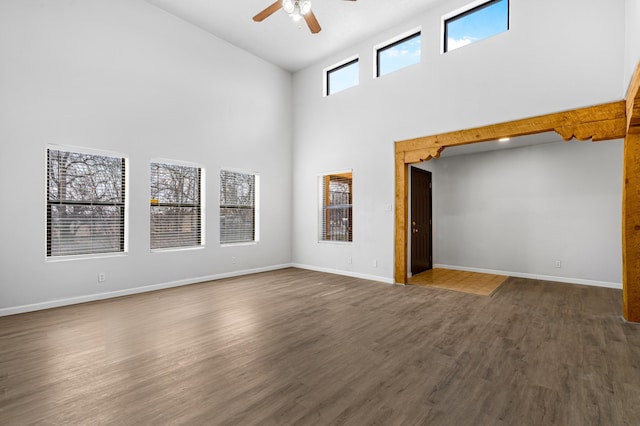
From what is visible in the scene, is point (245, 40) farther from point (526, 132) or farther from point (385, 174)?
point (526, 132)

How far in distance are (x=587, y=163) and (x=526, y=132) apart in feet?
7.48

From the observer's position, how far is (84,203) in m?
4.28

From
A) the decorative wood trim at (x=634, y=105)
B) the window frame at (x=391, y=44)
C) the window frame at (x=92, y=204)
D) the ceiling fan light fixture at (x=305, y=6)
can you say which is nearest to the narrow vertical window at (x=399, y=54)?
the window frame at (x=391, y=44)

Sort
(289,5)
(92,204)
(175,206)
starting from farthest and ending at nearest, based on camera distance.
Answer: (175,206)
(92,204)
(289,5)

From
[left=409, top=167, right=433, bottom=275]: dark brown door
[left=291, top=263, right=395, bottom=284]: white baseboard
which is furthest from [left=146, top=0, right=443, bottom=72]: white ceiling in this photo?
[left=291, top=263, right=395, bottom=284]: white baseboard

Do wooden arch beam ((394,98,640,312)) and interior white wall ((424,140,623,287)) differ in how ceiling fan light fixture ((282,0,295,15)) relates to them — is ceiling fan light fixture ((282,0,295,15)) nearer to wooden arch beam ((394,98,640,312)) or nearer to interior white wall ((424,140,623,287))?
wooden arch beam ((394,98,640,312))

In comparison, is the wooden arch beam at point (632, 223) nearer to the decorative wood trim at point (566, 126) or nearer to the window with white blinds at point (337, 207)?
the decorative wood trim at point (566, 126)

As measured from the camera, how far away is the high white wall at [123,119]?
3.73m

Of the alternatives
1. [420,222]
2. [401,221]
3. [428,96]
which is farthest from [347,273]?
[428,96]

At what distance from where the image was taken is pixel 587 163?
5.32 metres

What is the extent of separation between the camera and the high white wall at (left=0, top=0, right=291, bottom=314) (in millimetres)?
3727

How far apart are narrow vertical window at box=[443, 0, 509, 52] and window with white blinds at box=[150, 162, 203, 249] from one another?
504 cm

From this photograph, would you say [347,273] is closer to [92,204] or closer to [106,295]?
[106,295]

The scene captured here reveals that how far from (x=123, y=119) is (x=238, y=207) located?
253cm
